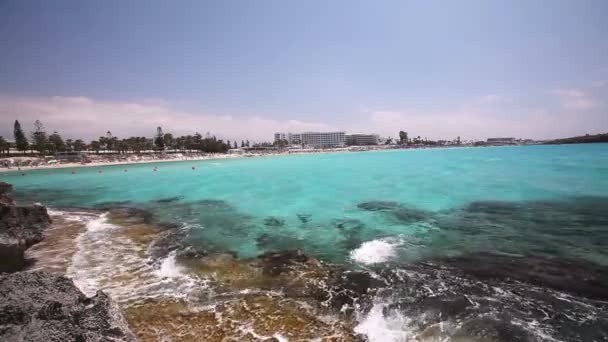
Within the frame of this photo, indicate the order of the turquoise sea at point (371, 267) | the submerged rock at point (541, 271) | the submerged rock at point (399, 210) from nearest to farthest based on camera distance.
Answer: the turquoise sea at point (371, 267)
the submerged rock at point (541, 271)
the submerged rock at point (399, 210)

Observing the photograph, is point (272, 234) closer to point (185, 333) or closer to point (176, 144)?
point (185, 333)

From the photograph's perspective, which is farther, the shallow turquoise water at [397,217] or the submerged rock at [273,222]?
the submerged rock at [273,222]

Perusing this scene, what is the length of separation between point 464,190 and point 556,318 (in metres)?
24.2

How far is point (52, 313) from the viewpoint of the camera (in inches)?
208

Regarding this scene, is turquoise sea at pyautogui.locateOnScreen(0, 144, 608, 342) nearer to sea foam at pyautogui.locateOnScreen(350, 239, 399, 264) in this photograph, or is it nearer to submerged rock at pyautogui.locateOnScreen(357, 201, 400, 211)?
sea foam at pyautogui.locateOnScreen(350, 239, 399, 264)

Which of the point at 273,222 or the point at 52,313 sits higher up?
the point at 52,313

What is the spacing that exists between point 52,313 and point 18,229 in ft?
39.3

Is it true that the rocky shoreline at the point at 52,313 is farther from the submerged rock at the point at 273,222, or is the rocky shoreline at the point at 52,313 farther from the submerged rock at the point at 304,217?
the submerged rock at the point at 304,217

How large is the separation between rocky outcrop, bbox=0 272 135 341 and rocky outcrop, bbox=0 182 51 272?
7.25 m

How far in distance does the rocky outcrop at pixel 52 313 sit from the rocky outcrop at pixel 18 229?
7246 millimetres

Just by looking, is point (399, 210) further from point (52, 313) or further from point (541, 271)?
point (52, 313)

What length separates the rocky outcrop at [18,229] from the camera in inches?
466

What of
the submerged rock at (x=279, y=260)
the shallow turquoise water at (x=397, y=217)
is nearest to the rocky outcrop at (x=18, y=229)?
the shallow turquoise water at (x=397, y=217)

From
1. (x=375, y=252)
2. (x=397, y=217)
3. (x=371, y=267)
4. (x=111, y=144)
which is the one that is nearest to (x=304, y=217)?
(x=397, y=217)
